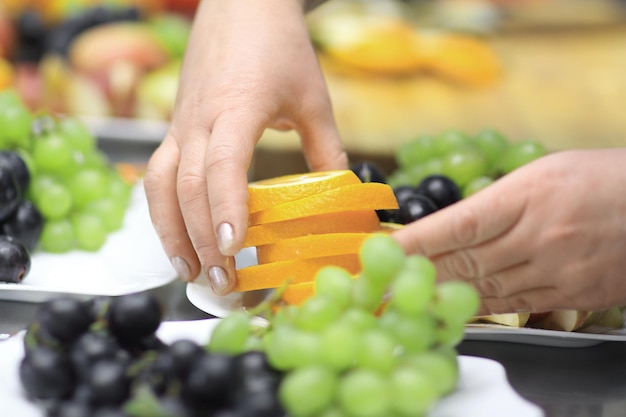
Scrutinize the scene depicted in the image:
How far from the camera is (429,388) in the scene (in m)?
0.75

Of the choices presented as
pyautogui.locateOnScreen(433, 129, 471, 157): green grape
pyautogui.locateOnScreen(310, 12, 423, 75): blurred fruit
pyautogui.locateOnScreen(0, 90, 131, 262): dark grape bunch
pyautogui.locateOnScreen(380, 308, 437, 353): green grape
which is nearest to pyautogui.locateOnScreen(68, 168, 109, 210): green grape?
pyautogui.locateOnScreen(0, 90, 131, 262): dark grape bunch

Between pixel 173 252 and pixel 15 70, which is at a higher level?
pixel 173 252

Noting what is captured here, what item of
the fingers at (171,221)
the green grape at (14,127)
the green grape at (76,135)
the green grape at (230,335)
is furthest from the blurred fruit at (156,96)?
the green grape at (230,335)

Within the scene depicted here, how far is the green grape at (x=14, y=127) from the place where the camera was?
56.4 inches

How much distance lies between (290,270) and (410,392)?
1.30 ft

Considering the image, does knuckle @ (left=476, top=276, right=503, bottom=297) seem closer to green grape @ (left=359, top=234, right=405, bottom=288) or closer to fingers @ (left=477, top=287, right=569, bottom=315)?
fingers @ (left=477, top=287, right=569, bottom=315)

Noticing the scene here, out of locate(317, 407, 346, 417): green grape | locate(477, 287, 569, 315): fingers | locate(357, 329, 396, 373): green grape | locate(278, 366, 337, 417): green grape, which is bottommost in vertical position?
locate(477, 287, 569, 315): fingers

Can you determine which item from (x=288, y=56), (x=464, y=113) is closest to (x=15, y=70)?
(x=464, y=113)

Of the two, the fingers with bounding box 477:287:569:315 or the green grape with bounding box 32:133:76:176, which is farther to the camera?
the green grape with bounding box 32:133:76:176

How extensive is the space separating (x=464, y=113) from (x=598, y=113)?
36 centimetres

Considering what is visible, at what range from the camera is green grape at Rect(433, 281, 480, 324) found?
80 cm

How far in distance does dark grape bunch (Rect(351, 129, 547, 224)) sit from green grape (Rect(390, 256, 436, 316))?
50 centimetres

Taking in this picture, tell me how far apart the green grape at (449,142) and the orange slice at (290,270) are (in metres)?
0.42

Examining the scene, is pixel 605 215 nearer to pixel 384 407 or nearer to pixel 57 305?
pixel 384 407
